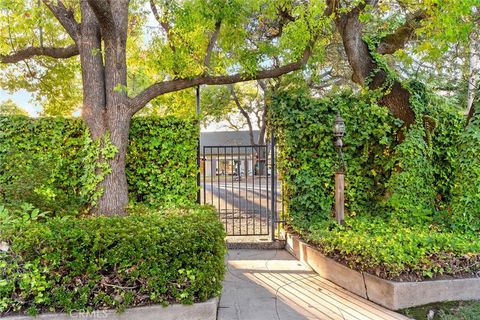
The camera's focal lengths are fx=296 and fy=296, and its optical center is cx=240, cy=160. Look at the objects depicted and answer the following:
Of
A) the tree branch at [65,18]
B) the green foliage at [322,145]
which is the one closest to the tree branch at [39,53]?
the tree branch at [65,18]

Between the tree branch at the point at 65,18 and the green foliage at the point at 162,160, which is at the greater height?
the tree branch at the point at 65,18

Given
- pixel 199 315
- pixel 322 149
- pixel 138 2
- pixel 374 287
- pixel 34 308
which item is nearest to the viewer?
pixel 34 308

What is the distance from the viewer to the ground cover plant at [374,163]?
4.64 meters

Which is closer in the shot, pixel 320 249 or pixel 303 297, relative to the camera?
pixel 303 297

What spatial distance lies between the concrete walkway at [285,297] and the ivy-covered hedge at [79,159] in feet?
5.67

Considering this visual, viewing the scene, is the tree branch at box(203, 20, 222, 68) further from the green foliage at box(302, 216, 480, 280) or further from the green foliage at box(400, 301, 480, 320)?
the green foliage at box(400, 301, 480, 320)

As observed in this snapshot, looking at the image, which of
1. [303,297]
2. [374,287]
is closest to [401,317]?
[374,287]

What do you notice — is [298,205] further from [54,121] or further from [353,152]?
[54,121]

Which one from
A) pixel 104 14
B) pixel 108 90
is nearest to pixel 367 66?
pixel 104 14

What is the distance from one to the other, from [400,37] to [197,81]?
401cm

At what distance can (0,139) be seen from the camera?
4672mm

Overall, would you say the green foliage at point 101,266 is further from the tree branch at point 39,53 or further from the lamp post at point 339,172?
the tree branch at point 39,53

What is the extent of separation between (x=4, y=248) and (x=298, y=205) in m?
3.99

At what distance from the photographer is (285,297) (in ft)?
11.3
